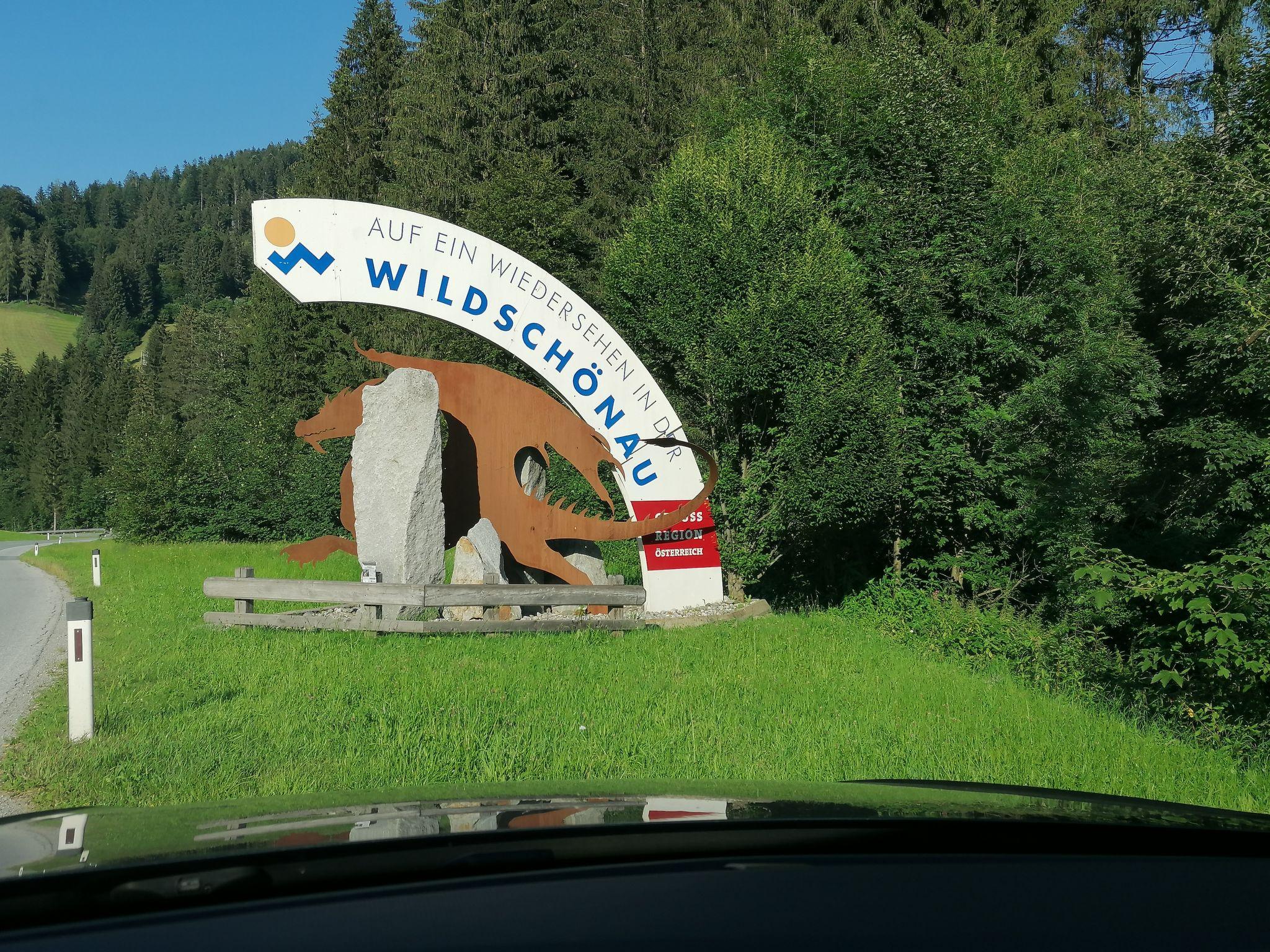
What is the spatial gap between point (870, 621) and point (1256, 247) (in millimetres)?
8512

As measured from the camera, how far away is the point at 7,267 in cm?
14138

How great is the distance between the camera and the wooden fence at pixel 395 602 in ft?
37.6

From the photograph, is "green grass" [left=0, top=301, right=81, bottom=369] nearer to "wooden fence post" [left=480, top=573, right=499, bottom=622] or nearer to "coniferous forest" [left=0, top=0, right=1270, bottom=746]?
"coniferous forest" [left=0, top=0, right=1270, bottom=746]

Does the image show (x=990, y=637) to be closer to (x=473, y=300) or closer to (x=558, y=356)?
(x=558, y=356)

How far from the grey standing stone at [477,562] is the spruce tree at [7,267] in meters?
158

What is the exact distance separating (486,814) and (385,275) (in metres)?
11.8

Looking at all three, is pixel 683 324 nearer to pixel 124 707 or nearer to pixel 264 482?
pixel 124 707

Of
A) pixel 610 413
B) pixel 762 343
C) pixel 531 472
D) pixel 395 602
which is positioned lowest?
pixel 395 602

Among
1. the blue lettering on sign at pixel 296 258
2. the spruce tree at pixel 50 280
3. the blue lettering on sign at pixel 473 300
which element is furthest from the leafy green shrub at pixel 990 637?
the spruce tree at pixel 50 280

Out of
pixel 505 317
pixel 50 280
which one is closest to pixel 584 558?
pixel 505 317

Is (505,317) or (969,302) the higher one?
(969,302)

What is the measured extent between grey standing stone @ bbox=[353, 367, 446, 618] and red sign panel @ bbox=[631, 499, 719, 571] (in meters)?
2.97

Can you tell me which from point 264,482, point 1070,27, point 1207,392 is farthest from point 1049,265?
point 264,482

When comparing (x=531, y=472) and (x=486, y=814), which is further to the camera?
(x=531, y=472)
